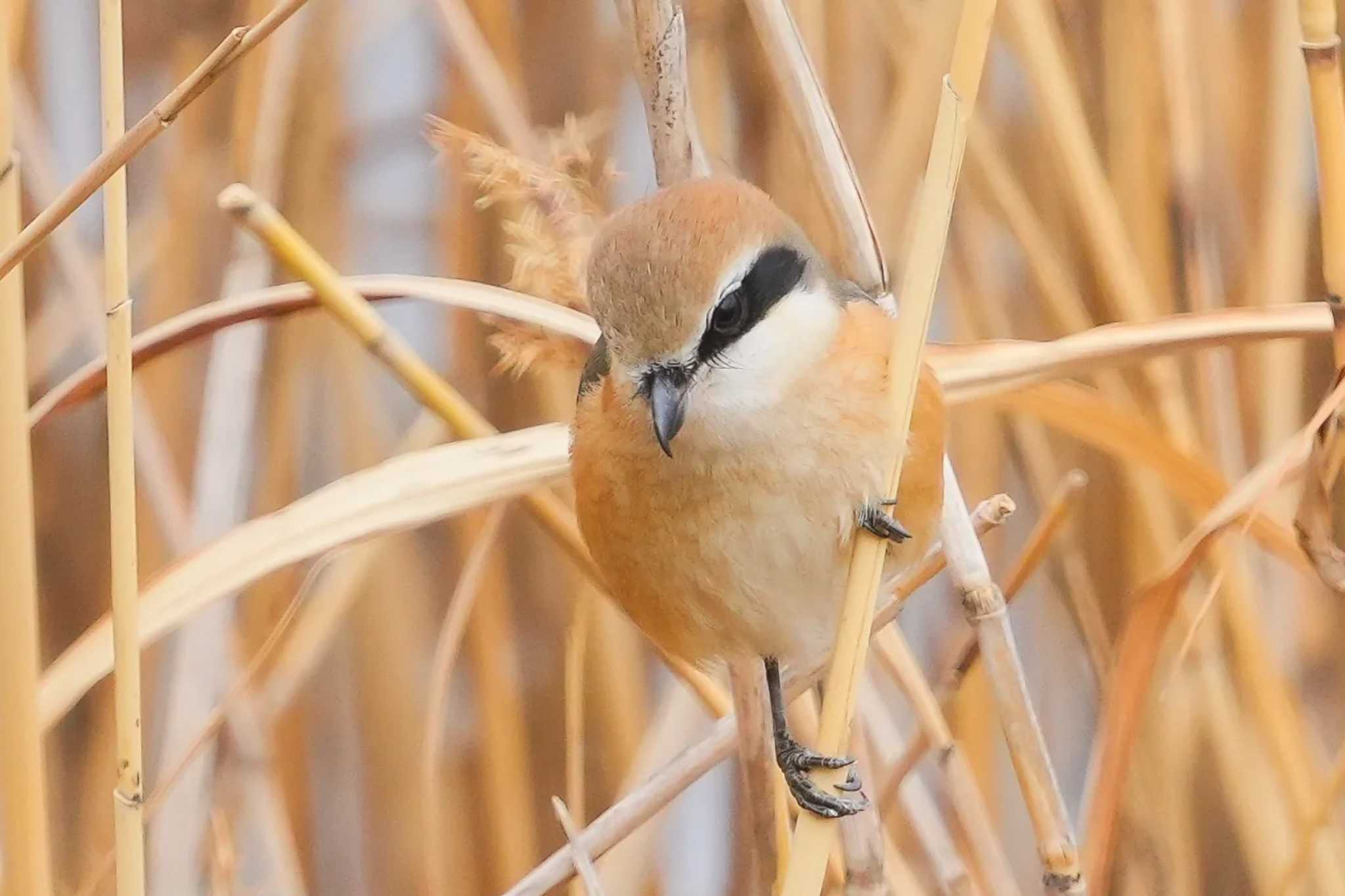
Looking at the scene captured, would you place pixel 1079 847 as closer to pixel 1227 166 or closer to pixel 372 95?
pixel 1227 166

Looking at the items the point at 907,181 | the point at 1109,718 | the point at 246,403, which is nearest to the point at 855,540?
the point at 1109,718

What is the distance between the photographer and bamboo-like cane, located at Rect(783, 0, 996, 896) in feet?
1.50

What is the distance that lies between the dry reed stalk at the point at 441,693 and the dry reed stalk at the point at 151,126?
1.34ft

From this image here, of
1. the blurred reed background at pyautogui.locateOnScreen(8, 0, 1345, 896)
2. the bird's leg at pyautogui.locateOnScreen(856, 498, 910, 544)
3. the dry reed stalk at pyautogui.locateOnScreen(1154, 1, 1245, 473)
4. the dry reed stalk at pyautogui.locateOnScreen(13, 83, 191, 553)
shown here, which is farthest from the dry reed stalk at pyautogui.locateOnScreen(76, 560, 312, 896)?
the dry reed stalk at pyautogui.locateOnScreen(1154, 1, 1245, 473)

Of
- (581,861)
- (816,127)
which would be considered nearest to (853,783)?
(581,861)

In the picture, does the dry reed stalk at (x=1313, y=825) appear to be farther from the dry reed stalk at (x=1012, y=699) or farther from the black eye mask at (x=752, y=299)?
the black eye mask at (x=752, y=299)

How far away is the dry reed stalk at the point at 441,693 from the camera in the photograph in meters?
0.83

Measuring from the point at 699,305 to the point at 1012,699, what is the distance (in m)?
0.30

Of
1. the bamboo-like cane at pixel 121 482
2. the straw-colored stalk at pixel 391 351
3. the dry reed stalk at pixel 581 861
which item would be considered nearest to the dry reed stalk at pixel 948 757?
the straw-colored stalk at pixel 391 351

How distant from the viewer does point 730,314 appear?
0.54 metres

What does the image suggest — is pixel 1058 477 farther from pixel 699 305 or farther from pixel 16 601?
pixel 16 601

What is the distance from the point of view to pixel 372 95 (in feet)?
3.03

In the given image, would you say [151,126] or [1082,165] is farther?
[1082,165]

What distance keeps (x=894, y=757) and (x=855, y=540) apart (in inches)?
14.1
